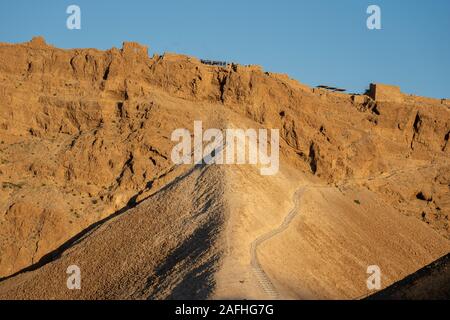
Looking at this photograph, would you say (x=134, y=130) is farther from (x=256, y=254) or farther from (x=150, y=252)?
(x=256, y=254)

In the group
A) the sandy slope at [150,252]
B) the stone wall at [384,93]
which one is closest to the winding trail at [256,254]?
the sandy slope at [150,252]

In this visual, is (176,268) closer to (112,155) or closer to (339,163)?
(112,155)

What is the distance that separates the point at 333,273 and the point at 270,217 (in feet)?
17.0

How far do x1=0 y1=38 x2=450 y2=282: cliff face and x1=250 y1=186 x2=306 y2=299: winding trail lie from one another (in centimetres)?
790

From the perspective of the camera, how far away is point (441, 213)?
65000 millimetres

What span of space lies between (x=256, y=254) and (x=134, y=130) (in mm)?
20575

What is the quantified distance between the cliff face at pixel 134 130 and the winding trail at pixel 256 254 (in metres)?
7.90

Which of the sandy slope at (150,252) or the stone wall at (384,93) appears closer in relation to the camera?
the sandy slope at (150,252)

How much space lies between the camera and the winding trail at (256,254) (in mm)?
37750

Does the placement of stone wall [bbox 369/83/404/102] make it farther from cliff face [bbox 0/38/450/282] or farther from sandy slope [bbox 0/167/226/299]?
sandy slope [bbox 0/167/226/299]

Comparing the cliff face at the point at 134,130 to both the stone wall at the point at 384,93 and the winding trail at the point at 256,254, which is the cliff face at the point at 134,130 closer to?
the stone wall at the point at 384,93

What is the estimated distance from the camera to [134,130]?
6131 cm

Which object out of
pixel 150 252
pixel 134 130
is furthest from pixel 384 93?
pixel 150 252
